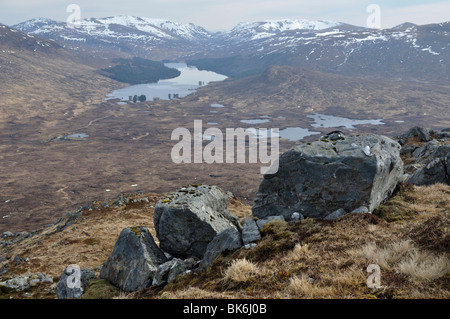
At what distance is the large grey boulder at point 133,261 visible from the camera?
1425 cm

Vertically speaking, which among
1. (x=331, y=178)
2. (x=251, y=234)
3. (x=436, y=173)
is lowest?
(x=251, y=234)

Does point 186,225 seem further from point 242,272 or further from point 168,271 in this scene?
point 242,272

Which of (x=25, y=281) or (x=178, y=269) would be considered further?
(x=25, y=281)

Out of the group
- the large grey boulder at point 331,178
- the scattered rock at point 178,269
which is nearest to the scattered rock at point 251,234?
the large grey boulder at point 331,178

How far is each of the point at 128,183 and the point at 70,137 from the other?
102051mm

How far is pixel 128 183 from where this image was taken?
117750 millimetres

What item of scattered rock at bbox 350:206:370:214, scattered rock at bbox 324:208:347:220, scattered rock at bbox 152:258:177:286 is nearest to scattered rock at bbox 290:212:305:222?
scattered rock at bbox 324:208:347:220

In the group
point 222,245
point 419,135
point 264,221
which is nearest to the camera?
point 222,245

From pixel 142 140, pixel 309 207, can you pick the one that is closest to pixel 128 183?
pixel 142 140

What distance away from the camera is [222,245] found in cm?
1355

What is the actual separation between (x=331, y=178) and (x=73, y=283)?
1389 centimetres

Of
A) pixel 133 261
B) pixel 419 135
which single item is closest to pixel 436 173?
pixel 133 261

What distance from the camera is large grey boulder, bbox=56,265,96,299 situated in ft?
49.7
